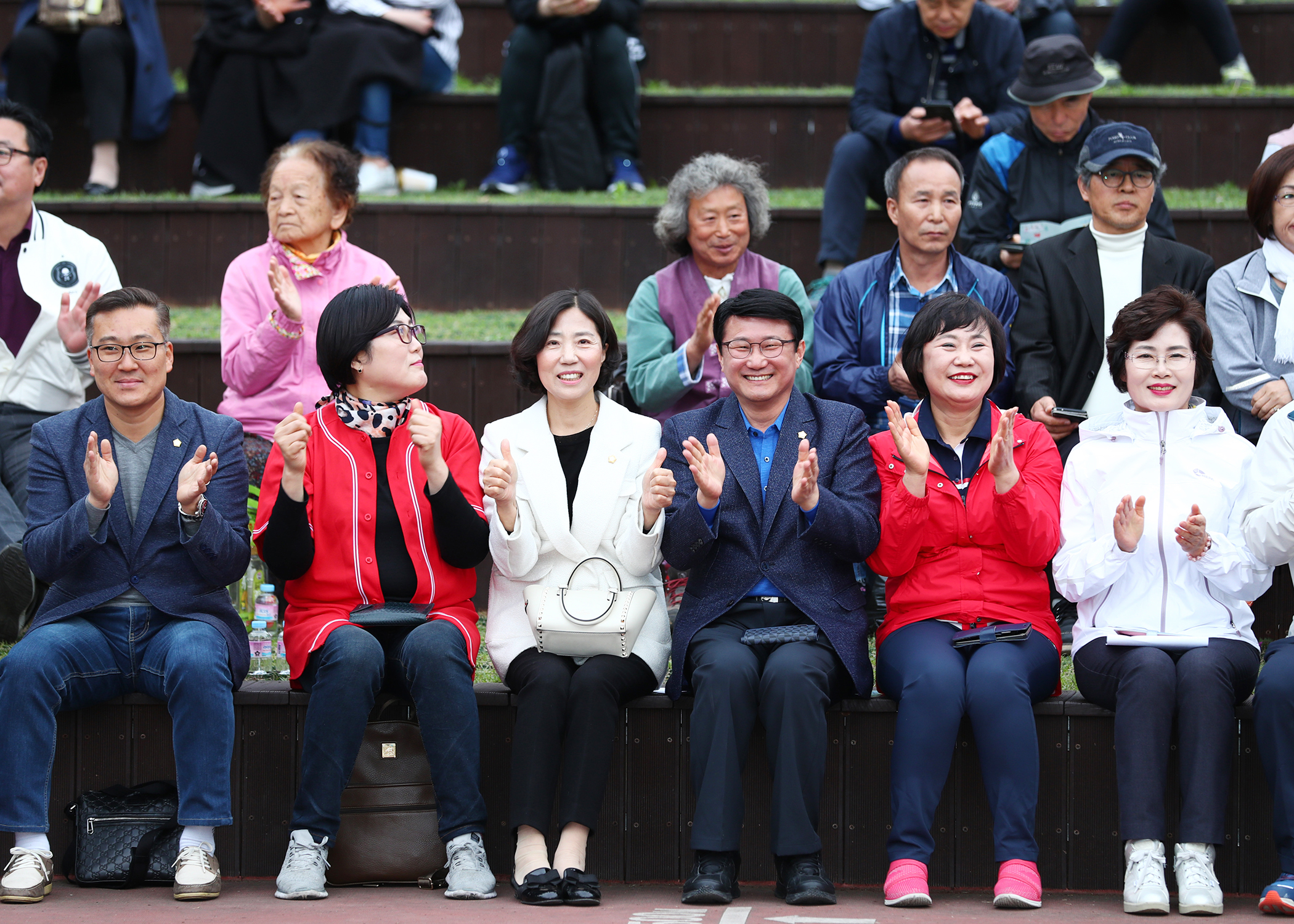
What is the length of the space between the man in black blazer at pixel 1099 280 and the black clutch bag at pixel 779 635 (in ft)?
4.64

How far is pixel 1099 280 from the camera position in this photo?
15.9 feet

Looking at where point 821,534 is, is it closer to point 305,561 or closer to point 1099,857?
point 1099,857

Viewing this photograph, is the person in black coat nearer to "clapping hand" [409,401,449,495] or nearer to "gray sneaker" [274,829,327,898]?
"clapping hand" [409,401,449,495]

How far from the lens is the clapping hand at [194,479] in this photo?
370 cm

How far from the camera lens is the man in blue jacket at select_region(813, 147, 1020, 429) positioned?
4848mm

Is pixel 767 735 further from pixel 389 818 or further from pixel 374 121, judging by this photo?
pixel 374 121

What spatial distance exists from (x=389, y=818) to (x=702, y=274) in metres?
2.27

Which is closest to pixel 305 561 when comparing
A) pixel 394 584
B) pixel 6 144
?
pixel 394 584

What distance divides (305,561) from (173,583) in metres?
0.36

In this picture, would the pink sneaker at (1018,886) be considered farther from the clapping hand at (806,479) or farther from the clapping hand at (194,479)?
the clapping hand at (194,479)

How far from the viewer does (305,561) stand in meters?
3.82

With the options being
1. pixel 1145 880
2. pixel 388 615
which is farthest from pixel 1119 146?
pixel 388 615

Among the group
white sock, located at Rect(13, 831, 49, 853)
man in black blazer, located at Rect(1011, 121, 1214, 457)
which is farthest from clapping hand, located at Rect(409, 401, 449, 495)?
man in black blazer, located at Rect(1011, 121, 1214, 457)

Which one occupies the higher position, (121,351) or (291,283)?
(291,283)
